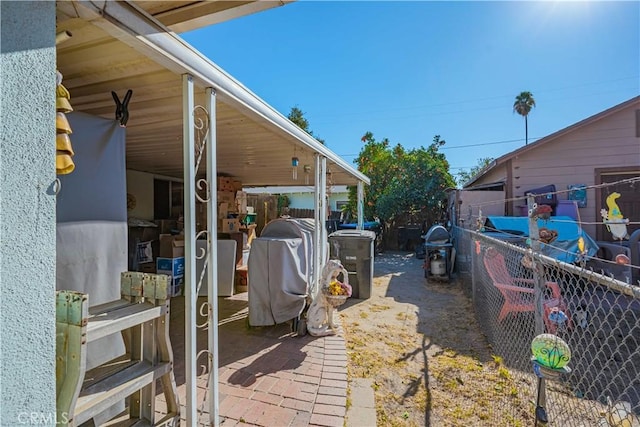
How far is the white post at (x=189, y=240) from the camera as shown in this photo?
1851 mm

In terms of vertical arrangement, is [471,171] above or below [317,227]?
above

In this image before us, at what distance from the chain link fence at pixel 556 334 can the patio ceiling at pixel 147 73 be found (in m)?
2.47

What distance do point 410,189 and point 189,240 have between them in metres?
11.6

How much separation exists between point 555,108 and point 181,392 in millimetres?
28132

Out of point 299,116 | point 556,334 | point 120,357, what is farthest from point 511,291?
point 299,116

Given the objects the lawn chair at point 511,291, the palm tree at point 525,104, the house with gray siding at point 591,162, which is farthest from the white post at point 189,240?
the palm tree at point 525,104

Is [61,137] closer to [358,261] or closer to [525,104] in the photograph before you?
[358,261]

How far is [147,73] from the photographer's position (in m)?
1.96

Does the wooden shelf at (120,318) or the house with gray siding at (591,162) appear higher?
the house with gray siding at (591,162)

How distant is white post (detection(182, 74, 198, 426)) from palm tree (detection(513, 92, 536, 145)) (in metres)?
40.1

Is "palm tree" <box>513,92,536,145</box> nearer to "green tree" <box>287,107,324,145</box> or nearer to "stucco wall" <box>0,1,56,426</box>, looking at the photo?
"green tree" <box>287,107,324,145</box>

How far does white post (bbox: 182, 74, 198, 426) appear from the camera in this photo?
1851 mm

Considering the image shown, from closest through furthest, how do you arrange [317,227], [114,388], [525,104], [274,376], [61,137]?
[61,137] < [114,388] < [274,376] < [317,227] < [525,104]

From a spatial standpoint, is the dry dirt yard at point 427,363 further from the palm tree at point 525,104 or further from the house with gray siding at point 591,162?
→ the palm tree at point 525,104
